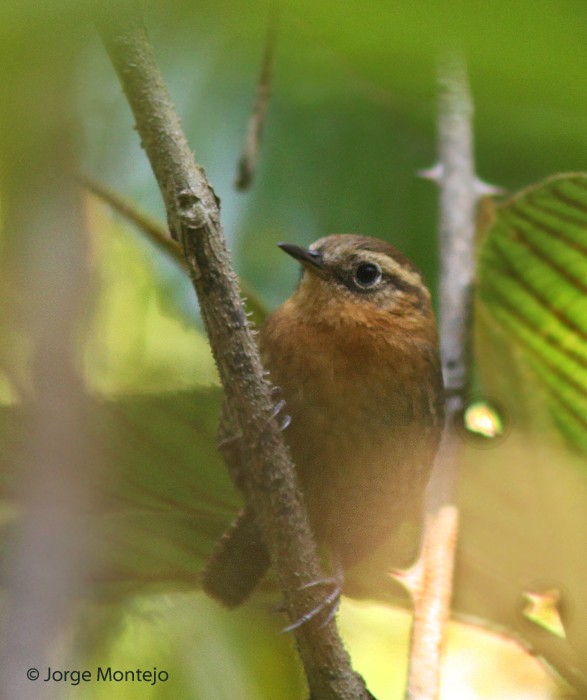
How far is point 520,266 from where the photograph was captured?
183 cm

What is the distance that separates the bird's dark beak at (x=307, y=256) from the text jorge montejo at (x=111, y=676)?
1071mm

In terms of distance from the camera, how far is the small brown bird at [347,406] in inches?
85.3

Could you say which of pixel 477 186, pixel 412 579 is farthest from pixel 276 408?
pixel 477 186

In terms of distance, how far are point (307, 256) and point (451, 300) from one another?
0.54m

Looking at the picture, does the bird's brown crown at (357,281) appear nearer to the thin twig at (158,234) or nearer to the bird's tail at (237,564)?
the thin twig at (158,234)

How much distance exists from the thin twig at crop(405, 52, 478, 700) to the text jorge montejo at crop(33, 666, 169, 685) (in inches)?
23.8

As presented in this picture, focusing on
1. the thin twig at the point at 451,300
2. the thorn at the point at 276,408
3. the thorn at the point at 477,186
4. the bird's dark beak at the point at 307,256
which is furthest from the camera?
the thorn at the point at 477,186

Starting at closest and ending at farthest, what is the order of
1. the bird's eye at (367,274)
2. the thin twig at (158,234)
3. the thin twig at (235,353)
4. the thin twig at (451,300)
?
the thin twig at (235,353) → the thin twig at (158,234) → the thin twig at (451,300) → the bird's eye at (367,274)

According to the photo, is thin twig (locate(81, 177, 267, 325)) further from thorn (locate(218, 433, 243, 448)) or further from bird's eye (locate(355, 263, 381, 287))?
bird's eye (locate(355, 263, 381, 287))

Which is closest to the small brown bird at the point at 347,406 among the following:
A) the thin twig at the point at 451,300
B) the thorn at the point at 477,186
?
the thin twig at the point at 451,300

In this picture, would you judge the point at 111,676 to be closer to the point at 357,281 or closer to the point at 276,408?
the point at 276,408

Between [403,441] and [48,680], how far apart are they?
39.4 inches

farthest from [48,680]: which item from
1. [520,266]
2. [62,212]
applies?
[520,266]

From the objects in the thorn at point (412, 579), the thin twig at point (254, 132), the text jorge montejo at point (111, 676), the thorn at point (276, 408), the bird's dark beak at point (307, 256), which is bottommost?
the text jorge montejo at point (111, 676)
